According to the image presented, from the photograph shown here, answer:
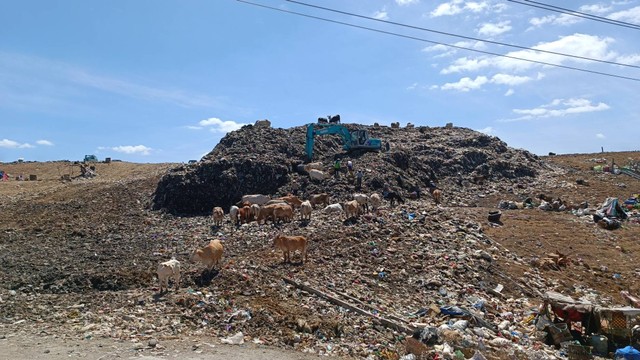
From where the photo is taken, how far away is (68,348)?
28.8ft

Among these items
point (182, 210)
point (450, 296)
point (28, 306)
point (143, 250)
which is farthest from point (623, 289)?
point (182, 210)

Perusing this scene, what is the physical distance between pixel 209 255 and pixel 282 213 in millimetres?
7142

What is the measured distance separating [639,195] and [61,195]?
3372 cm

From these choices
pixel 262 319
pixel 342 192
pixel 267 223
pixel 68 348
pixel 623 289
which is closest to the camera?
pixel 68 348

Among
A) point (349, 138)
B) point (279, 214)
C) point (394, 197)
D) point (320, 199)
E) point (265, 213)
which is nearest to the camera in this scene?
point (279, 214)

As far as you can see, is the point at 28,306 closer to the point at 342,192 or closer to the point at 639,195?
the point at 342,192

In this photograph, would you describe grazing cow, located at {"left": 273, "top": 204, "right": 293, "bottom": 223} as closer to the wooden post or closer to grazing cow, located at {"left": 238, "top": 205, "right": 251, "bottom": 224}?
grazing cow, located at {"left": 238, "top": 205, "right": 251, "bottom": 224}

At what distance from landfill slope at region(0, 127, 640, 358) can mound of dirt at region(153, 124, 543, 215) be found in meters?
0.17

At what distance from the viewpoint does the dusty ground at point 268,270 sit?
1013cm

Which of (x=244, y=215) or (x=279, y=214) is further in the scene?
(x=244, y=215)

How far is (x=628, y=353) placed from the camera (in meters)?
10.2

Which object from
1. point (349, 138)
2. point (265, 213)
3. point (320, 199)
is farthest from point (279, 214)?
point (349, 138)

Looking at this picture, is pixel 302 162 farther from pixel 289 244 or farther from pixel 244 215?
pixel 289 244

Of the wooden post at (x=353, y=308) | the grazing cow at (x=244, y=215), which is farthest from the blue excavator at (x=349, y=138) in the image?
the wooden post at (x=353, y=308)
